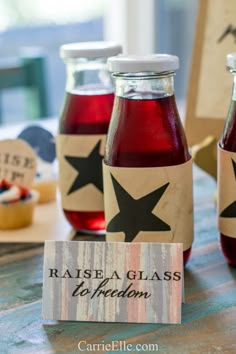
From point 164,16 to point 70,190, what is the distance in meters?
1.35

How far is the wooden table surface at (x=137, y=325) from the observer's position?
24.9 inches

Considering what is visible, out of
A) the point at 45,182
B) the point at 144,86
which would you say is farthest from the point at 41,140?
the point at 144,86

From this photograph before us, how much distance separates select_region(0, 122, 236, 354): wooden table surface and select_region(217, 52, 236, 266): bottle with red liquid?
0.05 meters

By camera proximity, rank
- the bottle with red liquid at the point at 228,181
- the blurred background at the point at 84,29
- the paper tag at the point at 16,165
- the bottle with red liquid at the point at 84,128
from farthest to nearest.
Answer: the blurred background at the point at 84,29
the paper tag at the point at 16,165
the bottle with red liquid at the point at 84,128
the bottle with red liquid at the point at 228,181

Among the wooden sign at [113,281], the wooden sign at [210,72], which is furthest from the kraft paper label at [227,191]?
the wooden sign at [210,72]

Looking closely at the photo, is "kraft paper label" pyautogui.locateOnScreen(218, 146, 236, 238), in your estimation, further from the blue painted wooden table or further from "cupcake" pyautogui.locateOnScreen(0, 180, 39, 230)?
"cupcake" pyautogui.locateOnScreen(0, 180, 39, 230)

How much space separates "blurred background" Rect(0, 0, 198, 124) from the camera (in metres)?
2.07

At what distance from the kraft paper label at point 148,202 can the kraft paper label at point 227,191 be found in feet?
0.13

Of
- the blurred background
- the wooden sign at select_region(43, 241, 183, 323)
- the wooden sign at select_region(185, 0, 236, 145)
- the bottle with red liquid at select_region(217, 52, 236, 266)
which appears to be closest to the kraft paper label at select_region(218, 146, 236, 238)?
the bottle with red liquid at select_region(217, 52, 236, 266)

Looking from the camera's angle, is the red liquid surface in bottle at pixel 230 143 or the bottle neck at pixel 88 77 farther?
the bottle neck at pixel 88 77
